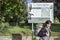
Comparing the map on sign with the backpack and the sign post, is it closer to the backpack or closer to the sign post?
the sign post

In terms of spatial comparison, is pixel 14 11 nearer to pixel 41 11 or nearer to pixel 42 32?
pixel 41 11

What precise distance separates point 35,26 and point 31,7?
2094 millimetres

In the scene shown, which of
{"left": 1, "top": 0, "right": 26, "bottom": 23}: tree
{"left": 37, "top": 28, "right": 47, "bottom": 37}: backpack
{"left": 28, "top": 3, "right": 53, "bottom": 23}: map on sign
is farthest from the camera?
{"left": 1, "top": 0, "right": 26, "bottom": 23}: tree

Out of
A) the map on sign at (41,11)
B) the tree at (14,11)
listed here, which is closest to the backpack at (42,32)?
the map on sign at (41,11)

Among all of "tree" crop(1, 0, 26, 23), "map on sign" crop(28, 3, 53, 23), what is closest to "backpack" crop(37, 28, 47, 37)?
"map on sign" crop(28, 3, 53, 23)

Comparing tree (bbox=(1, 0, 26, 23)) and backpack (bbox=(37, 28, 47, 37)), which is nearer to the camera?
backpack (bbox=(37, 28, 47, 37))

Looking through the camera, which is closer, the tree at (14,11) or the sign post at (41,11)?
the sign post at (41,11)

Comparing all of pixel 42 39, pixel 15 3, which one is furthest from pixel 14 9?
pixel 42 39

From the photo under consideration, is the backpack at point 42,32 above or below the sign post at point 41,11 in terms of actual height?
below

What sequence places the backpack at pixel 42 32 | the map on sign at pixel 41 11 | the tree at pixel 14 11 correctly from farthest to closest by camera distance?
the tree at pixel 14 11 → the map on sign at pixel 41 11 → the backpack at pixel 42 32

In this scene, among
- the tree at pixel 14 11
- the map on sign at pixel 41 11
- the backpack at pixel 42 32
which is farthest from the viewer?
the tree at pixel 14 11

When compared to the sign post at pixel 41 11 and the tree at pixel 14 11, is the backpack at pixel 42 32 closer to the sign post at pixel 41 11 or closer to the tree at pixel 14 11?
the sign post at pixel 41 11

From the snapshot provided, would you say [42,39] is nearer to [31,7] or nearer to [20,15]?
[31,7]

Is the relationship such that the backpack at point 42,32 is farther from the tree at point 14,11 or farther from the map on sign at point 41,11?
the tree at point 14,11
